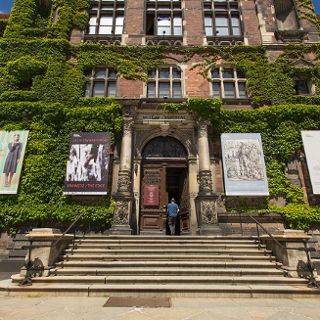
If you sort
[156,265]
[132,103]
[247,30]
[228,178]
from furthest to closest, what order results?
[247,30]
[132,103]
[228,178]
[156,265]

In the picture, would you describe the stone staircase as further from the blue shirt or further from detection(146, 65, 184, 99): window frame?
detection(146, 65, 184, 99): window frame

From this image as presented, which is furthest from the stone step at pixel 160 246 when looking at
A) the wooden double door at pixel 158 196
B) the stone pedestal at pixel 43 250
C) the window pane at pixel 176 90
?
the window pane at pixel 176 90

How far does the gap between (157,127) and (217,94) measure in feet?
12.9

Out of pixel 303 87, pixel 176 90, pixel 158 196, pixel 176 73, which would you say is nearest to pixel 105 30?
pixel 176 73

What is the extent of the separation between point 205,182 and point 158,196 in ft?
7.74

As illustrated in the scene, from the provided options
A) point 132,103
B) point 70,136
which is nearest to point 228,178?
point 132,103

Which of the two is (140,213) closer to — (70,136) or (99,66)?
(70,136)

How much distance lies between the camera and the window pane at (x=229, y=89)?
14453 mm

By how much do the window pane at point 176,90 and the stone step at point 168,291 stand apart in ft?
34.9

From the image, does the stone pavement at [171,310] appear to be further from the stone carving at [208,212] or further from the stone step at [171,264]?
the stone carving at [208,212]

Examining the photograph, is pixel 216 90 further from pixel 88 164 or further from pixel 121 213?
pixel 121 213

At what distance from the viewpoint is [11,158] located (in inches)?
470

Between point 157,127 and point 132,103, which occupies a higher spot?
point 132,103

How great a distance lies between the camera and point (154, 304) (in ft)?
16.9
